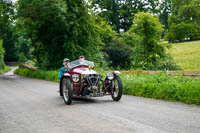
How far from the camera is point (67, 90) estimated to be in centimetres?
994

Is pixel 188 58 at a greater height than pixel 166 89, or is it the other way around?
pixel 188 58

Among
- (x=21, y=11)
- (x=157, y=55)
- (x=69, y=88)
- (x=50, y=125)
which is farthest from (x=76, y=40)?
(x=50, y=125)

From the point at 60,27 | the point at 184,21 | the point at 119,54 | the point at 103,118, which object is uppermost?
the point at 184,21

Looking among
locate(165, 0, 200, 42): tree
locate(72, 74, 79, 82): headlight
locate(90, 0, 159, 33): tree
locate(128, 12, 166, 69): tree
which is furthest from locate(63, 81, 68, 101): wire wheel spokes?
locate(165, 0, 200, 42): tree

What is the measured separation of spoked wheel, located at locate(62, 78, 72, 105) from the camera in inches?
374

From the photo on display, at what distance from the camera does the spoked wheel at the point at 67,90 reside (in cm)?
951

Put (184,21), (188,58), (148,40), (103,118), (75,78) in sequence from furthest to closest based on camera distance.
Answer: (184,21)
(188,58)
(148,40)
(75,78)
(103,118)

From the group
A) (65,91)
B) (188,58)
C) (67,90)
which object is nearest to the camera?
(67,90)

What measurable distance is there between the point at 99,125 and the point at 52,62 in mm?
21008

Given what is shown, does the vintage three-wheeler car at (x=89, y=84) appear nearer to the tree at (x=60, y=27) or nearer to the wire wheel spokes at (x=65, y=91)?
the wire wheel spokes at (x=65, y=91)

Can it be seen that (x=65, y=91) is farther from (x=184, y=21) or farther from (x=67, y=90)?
(x=184, y=21)

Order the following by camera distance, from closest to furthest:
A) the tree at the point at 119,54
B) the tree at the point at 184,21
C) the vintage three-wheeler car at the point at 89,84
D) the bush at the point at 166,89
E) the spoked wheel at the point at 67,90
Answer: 1. the bush at the point at 166,89
2. the spoked wheel at the point at 67,90
3. the vintage three-wheeler car at the point at 89,84
4. the tree at the point at 119,54
5. the tree at the point at 184,21

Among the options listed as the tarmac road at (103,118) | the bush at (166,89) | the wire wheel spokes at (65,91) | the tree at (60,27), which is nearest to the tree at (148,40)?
the tree at (60,27)

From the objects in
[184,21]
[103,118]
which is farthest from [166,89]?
[184,21]
